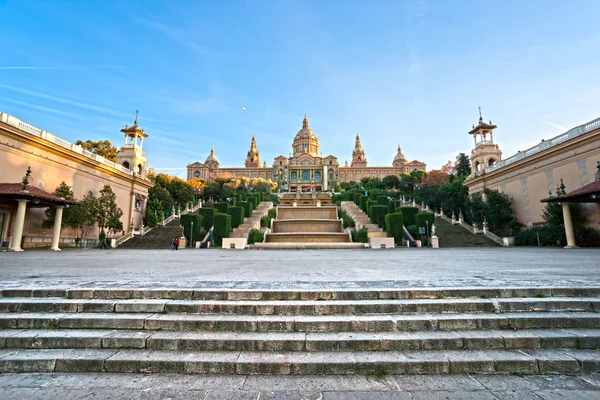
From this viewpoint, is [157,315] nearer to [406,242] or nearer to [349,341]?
[349,341]

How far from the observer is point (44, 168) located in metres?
22.6

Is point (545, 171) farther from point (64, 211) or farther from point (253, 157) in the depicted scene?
point (253, 157)

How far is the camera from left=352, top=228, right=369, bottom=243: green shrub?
2383 cm

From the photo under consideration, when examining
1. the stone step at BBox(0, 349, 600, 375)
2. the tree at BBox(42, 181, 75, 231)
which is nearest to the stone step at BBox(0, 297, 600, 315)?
the stone step at BBox(0, 349, 600, 375)

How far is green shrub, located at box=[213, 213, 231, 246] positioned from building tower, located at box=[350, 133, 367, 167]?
105087 mm

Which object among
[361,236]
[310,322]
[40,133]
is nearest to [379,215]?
[361,236]

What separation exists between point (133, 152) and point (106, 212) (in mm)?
12548

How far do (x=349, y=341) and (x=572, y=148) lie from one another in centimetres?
2989

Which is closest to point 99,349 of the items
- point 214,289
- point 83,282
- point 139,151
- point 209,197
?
point 214,289

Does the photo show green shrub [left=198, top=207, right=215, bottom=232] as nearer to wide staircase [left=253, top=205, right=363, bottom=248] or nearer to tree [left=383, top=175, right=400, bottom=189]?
wide staircase [left=253, top=205, right=363, bottom=248]

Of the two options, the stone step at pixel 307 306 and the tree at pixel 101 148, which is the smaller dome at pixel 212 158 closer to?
the tree at pixel 101 148

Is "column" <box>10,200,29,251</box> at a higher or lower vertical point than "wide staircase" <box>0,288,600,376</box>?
higher

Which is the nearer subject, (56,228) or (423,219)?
(56,228)

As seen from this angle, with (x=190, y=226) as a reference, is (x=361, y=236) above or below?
below
